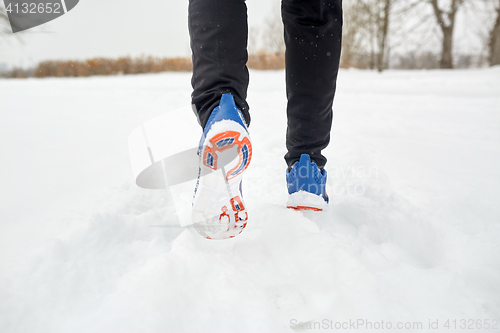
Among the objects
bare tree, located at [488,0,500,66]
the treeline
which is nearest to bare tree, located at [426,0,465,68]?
bare tree, located at [488,0,500,66]

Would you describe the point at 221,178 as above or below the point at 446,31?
below

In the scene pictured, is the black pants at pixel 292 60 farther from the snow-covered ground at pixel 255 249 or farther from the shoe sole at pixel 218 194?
the snow-covered ground at pixel 255 249

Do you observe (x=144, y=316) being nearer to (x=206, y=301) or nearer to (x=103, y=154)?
(x=206, y=301)

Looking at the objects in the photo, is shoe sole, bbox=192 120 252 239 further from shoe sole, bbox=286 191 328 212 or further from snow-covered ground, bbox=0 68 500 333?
shoe sole, bbox=286 191 328 212

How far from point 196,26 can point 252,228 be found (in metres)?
0.48

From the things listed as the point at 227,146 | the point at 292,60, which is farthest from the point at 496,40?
the point at 227,146

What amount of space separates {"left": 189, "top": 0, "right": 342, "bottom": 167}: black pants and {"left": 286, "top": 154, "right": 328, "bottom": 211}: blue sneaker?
0.03 metres

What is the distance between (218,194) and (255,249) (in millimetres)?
146

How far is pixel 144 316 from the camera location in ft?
1.33

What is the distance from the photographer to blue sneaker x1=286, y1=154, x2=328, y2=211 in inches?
30.0

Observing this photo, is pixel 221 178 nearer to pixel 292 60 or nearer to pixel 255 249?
pixel 255 249

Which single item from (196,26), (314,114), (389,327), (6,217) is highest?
(196,26)

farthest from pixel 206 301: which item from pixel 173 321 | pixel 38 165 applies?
pixel 38 165

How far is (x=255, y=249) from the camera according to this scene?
61 centimetres
